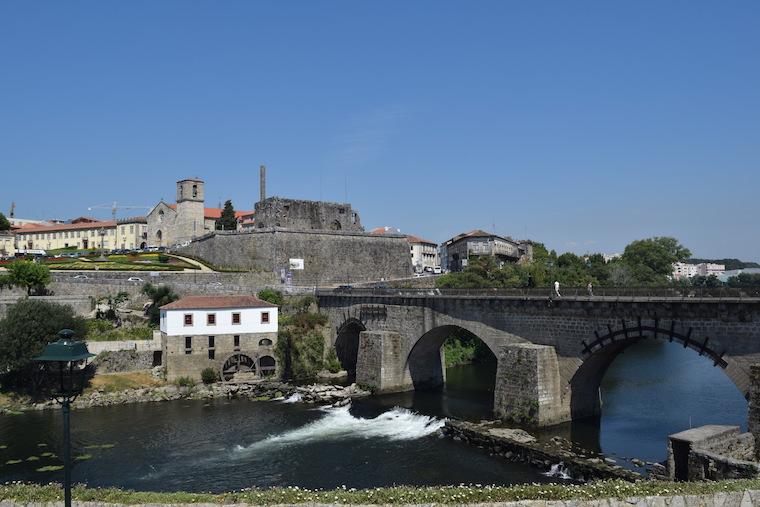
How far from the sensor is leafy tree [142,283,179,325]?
168 feet

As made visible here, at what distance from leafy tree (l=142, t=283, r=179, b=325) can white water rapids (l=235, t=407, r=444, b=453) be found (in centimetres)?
2144

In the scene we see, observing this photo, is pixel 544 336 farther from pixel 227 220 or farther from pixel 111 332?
pixel 227 220

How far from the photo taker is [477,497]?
15.2 m

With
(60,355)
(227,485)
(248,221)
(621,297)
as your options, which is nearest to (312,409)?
(227,485)

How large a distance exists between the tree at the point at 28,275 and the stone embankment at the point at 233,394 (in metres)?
16.5

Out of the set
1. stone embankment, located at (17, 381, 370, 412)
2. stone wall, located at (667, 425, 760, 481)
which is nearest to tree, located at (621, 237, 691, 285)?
stone embankment, located at (17, 381, 370, 412)

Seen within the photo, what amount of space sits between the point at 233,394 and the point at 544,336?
24.2m

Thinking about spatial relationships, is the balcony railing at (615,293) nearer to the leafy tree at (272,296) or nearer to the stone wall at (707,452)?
the stone wall at (707,452)

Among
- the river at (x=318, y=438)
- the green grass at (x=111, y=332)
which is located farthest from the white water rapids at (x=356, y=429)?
the green grass at (x=111, y=332)

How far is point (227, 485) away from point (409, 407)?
53.7 feet

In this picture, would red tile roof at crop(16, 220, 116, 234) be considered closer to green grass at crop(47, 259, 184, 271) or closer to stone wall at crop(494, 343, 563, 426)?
green grass at crop(47, 259, 184, 271)

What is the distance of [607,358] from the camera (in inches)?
1257

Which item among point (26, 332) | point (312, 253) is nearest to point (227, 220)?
point (312, 253)

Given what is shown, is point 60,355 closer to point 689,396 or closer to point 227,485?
point 227,485
